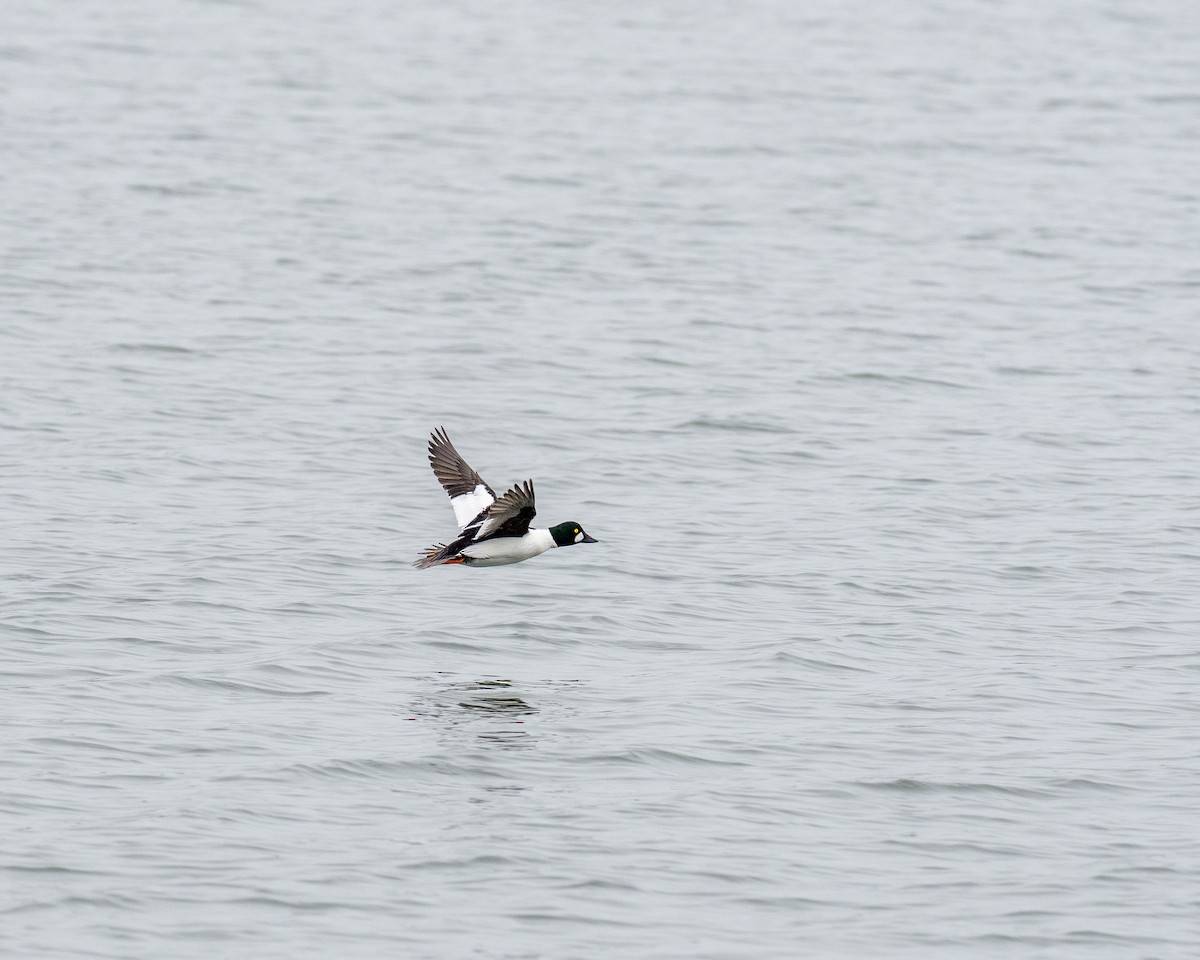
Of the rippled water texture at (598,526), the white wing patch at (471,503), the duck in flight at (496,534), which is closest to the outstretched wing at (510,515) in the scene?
the duck in flight at (496,534)

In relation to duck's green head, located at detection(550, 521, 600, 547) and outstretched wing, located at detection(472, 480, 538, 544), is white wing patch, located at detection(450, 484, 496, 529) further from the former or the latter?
duck's green head, located at detection(550, 521, 600, 547)

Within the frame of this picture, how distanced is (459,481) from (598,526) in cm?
249

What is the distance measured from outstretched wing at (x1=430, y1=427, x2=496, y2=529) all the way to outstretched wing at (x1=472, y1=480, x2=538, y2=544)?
1.93 ft

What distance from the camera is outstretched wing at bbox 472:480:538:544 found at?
14.9 metres

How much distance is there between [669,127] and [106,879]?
3279 centimetres

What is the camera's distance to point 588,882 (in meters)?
11.6

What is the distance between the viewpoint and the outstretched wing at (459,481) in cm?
1688

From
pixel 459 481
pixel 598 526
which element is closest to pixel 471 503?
pixel 459 481

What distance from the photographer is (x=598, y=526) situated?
19.4m

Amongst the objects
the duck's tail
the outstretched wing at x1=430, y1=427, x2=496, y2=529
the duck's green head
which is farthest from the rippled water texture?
the outstretched wing at x1=430, y1=427, x2=496, y2=529

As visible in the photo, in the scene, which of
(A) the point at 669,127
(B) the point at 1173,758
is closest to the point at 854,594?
(B) the point at 1173,758

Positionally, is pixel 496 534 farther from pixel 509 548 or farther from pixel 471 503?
pixel 471 503

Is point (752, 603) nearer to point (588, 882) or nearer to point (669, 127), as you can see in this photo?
point (588, 882)

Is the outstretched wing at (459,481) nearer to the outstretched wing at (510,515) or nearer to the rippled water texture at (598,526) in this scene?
the outstretched wing at (510,515)
